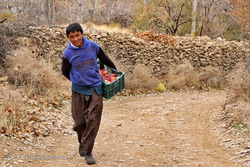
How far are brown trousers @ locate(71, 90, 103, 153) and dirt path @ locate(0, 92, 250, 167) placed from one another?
38 centimetres

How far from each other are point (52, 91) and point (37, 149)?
3.33 metres

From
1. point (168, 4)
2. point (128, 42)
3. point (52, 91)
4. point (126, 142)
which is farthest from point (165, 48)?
point (126, 142)

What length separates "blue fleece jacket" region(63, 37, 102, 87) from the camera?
363cm

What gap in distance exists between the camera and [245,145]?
4547mm

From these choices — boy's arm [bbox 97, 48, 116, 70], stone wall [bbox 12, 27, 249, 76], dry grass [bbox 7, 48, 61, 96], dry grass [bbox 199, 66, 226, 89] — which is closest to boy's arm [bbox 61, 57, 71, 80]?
boy's arm [bbox 97, 48, 116, 70]

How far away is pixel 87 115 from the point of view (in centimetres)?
376

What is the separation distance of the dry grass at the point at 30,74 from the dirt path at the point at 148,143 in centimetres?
102

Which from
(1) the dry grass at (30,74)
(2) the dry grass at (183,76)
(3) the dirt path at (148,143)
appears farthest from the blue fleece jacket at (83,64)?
(2) the dry grass at (183,76)

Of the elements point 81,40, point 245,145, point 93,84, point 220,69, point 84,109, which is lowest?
point 220,69

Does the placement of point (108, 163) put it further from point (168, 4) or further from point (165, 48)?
point (168, 4)

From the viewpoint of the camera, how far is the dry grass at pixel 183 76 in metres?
11.8

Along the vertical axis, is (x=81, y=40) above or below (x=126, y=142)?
above

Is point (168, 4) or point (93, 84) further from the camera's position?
point (168, 4)

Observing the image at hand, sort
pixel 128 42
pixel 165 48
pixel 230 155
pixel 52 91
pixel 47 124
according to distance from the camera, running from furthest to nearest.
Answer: pixel 165 48
pixel 128 42
pixel 52 91
pixel 47 124
pixel 230 155
